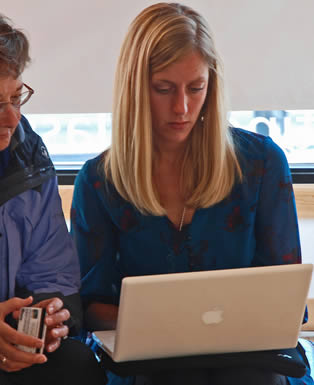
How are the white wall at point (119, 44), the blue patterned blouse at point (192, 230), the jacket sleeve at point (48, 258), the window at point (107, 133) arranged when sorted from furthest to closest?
the window at point (107, 133) → the white wall at point (119, 44) → the blue patterned blouse at point (192, 230) → the jacket sleeve at point (48, 258)

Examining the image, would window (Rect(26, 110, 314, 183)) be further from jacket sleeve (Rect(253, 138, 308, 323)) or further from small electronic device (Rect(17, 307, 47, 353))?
small electronic device (Rect(17, 307, 47, 353))

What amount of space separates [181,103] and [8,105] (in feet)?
1.31

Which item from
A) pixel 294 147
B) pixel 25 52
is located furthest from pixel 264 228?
pixel 294 147

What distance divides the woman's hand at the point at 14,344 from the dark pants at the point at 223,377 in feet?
0.92

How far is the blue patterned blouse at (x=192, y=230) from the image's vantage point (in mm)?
1685

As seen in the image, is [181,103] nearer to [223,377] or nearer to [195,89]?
[195,89]

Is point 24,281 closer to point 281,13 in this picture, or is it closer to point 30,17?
point 30,17

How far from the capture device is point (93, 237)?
1.70m

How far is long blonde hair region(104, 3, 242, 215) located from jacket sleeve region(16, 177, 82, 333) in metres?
0.20

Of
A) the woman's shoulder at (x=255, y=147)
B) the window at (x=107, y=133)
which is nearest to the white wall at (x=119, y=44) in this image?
the window at (x=107, y=133)

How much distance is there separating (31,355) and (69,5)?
141 centimetres

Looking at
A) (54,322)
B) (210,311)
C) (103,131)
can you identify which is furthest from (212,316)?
(103,131)

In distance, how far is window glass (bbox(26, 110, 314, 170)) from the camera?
2.51 meters

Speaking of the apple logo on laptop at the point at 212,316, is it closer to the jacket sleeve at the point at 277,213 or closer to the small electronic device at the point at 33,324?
the small electronic device at the point at 33,324
